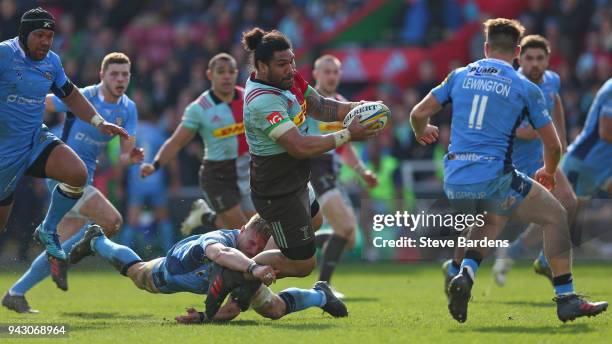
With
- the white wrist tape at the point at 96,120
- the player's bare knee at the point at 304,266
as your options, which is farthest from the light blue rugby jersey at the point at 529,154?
the white wrist tape at the point at 96,120

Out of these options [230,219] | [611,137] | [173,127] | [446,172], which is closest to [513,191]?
[446,172]

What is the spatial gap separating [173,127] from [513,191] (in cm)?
1250

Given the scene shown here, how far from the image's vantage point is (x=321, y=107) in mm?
10047

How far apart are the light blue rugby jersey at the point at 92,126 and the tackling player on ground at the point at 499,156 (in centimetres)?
442

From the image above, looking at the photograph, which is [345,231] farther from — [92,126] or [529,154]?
[92,126]

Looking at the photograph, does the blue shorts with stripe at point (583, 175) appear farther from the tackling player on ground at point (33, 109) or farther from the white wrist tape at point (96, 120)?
the white wrist tape at point (96, 120)

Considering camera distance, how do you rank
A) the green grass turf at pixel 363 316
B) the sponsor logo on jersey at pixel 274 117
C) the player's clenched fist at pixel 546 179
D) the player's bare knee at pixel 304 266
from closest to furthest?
the green grass turf at pixel 363 316 < the sponsor logo on jersey at pixel 274 117 < the player's clenched fist at pixel 546 179 < the player's bare knee at pixel 304 266

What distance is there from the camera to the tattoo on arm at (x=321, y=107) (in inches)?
395

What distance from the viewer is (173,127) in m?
20.8

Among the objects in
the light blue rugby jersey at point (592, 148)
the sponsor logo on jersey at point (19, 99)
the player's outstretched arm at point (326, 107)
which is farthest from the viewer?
the light blue rugby jersey at point (592, 148)

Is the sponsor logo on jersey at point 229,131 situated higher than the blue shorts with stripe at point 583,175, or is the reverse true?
the sponsor logo on jersey at point 229,131

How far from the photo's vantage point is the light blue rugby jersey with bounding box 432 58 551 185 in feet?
29.6

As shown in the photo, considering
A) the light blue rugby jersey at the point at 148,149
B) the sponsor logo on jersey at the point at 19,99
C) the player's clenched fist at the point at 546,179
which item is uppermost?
the sponsor logo on jersey at the point at 19,99

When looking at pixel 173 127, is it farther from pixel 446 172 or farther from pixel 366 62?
pixel 446 172
